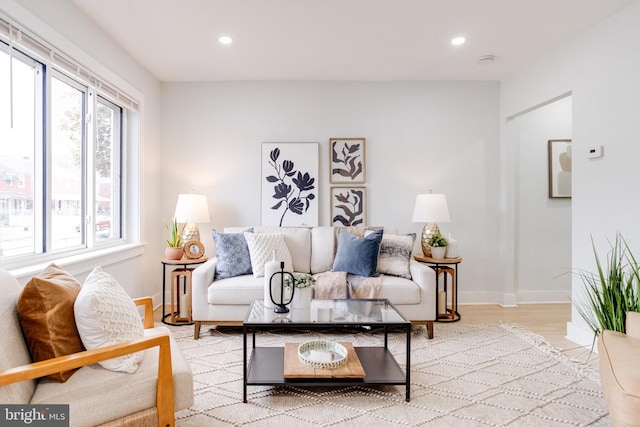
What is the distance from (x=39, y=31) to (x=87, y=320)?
1.90 meters

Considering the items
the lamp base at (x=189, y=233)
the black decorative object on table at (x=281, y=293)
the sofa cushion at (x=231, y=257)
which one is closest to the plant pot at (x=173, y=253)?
the lamp base at (x=189, y=233)

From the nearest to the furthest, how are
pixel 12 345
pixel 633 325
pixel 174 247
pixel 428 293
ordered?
pixel 12 345
pixel 633 325
pixel 428 293
pixel 174 247

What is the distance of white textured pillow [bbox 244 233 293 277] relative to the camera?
317 centimetres

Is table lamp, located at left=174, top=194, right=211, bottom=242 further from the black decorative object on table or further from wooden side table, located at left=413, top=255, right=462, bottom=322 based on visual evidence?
wooden side table, located at left=413, top=255, right=462, bottom=322

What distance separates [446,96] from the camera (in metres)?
4.02

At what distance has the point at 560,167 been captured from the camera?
4051 mm

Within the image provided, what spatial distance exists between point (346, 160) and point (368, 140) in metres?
0.34

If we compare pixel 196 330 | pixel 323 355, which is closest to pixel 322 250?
pixel 196 330

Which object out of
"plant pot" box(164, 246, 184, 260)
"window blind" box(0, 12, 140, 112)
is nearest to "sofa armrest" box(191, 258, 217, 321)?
→ "plant pot" box(164, 246, 184, 260)

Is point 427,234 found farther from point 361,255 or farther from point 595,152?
point 595,152

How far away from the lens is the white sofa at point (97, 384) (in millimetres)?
1267

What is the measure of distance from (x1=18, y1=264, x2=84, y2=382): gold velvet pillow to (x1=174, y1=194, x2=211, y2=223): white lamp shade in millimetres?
2091

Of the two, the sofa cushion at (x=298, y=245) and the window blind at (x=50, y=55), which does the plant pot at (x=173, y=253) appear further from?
the window blind at (x=50, y=55)

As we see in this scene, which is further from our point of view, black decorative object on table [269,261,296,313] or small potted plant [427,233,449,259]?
small potted plant [427,233,449,259]
